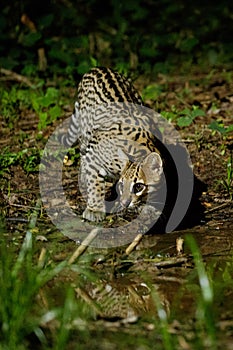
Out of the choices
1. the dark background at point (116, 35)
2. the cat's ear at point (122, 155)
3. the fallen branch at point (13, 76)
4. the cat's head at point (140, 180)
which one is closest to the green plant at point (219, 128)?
the cat's ear at point (122, 155)

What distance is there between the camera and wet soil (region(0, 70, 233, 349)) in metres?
4.65

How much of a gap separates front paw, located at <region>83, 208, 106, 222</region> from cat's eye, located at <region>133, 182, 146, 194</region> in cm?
50

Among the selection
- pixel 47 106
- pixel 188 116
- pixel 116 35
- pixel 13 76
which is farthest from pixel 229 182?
pixel 116 35

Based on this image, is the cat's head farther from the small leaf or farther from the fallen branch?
the fallen branch

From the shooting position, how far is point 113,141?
6.69 metres

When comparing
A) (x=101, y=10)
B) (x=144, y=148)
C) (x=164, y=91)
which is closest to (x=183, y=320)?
(x=144, y=148)

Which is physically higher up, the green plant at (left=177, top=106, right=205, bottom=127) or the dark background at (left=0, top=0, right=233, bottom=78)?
the dark background at (left=0, top=0, right=233, bottom=78)

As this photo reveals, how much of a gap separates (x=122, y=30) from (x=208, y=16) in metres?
1.63

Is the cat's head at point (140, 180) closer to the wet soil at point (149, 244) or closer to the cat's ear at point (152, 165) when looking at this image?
the cat's ear at point (152, 165)

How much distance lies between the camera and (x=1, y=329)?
156 inches

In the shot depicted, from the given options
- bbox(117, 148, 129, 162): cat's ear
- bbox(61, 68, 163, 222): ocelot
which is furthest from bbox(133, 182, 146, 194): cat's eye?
bbox(117, 148, 129, 162): cat's ear

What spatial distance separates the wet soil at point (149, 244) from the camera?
15.3 feet

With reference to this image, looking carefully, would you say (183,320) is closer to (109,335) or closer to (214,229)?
(109,335)

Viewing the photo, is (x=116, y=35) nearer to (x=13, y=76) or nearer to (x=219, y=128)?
(x=13, y=76)
